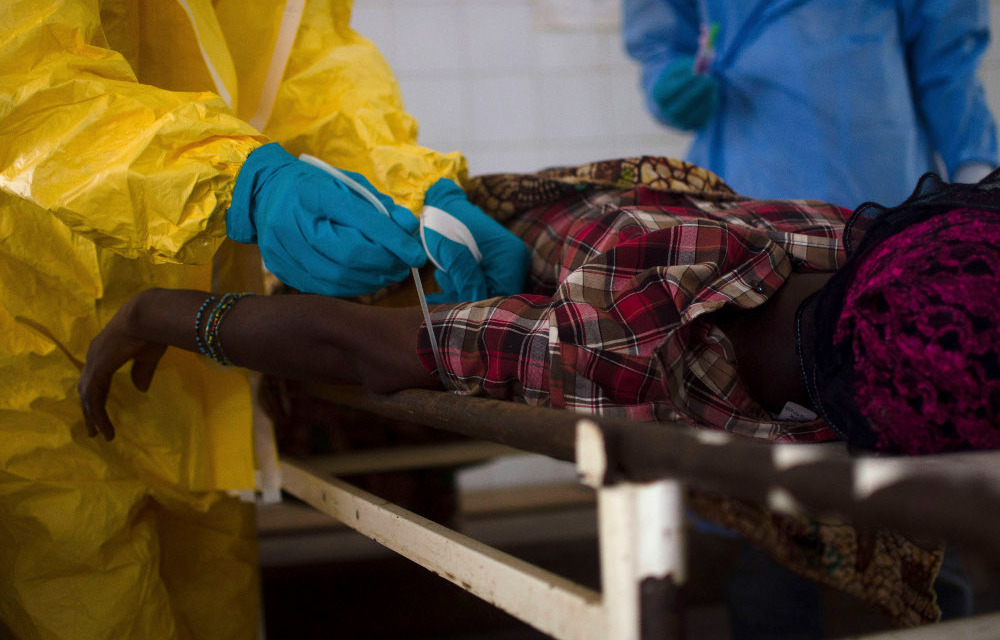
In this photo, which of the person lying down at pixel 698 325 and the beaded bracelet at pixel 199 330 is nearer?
the person lying down at pixel 698 325

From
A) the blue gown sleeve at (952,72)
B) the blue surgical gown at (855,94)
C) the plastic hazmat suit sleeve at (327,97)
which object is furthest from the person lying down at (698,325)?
the blue gown sleeve at (952,72)

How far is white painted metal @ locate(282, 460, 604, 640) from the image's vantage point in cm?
48

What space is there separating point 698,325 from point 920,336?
20 cm

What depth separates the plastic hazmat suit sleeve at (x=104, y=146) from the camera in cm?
70

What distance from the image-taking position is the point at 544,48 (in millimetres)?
2305

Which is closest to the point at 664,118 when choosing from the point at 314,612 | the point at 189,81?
the point at 189,81

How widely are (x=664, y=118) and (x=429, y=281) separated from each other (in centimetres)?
88

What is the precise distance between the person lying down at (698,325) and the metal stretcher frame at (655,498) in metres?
0.08

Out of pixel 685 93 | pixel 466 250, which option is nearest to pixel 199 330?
pixel 466 250

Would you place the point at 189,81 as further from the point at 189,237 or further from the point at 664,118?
the point at 664,118

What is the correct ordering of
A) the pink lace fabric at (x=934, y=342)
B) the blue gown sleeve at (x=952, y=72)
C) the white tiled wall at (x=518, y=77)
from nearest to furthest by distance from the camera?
the pink lace fabric at (x=934, y=342)
the blue gown sleeve at (x=952, y=72)
the white tiled wall at (x=518, y=77)

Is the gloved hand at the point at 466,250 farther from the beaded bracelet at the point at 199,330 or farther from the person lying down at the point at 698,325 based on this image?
the beaded bracelet at the point at 199,330

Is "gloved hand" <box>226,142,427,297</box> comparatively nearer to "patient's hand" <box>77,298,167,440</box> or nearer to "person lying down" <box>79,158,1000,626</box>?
"person lying down" <box>79,158,1000,626</box>

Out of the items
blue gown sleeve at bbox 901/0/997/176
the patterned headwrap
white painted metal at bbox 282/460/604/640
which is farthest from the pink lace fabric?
blue gown sleeve at bbox 901/0/997/176
